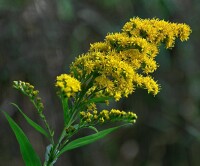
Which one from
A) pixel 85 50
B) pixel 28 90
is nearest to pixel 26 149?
pixel 28 90

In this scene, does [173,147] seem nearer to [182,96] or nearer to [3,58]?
[182,96]

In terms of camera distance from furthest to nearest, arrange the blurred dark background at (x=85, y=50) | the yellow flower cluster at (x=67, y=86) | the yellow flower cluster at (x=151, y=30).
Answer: the blurred dark background at (x=85, y=50) < the yellow flower cluster at (x=151, y=30) < the yellow flower cluster at (x=67, y=86)

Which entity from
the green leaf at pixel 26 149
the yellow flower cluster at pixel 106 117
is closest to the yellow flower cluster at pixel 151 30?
the yellow flower cluster at pixel 106 117

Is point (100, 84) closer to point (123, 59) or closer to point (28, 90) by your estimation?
point (123, 59)

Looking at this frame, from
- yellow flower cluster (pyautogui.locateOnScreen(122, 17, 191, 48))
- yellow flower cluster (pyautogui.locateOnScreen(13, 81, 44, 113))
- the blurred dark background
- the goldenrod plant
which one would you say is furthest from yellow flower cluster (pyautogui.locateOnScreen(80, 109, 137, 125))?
the blurred dark background

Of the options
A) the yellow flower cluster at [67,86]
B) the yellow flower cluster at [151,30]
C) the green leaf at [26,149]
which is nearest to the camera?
the yellow flower cluster at [67,86]

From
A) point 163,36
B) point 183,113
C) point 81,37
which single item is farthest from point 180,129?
point 163,36

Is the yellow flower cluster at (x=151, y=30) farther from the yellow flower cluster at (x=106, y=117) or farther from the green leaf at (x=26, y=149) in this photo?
the green leaf at (x=26, y=149)

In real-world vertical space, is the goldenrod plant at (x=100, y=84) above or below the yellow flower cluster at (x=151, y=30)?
below
